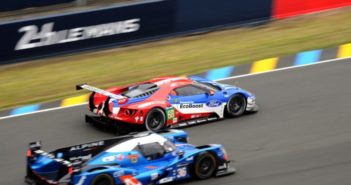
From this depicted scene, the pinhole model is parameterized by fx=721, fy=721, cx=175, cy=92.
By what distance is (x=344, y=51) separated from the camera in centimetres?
1859

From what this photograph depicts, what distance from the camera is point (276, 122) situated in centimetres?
1384

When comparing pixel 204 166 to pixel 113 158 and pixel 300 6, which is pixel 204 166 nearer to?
pixel 113 158

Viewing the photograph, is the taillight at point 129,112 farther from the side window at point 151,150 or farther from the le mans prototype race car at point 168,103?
the side window at point 151,150

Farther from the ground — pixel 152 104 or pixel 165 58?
pixel 165 58

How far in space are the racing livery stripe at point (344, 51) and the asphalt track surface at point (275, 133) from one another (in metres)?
1.48

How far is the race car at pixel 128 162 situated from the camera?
10.2 meters

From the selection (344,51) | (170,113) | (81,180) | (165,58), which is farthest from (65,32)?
(81,180)

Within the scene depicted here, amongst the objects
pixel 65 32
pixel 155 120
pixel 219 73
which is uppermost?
pixel 65 32

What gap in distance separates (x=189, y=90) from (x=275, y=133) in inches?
73.9

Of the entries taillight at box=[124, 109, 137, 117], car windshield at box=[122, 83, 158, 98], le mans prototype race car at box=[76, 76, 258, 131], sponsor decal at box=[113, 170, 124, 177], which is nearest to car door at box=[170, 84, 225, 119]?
le mans prototype race car at box=[76, 76, 258, 131]

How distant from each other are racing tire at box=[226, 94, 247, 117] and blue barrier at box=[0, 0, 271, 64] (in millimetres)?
5927

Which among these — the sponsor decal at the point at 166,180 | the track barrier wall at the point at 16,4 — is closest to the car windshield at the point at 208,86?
the sponsor decal at the point at 166,180

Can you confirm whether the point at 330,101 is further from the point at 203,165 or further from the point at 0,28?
the point at 0,28

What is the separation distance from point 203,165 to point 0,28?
337 inches
